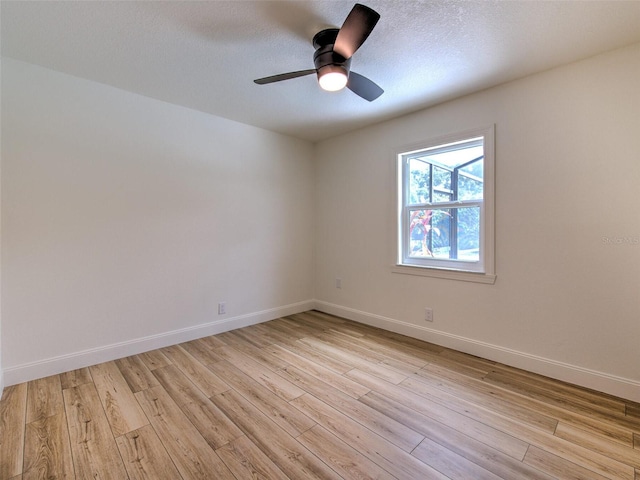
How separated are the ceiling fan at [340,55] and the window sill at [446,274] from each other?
1762 mm

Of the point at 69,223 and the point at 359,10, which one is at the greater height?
the point at 359,10

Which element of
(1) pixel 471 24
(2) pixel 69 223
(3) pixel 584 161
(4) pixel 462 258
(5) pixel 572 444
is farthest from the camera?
(4) pixel 462 258

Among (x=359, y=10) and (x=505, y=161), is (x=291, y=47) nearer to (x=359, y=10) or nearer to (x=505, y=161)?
(x=359, y=10)

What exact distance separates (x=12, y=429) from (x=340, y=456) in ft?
6.22

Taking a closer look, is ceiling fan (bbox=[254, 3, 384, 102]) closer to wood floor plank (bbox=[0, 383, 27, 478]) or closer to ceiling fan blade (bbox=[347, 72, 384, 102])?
ceiling fan blade (bbox=[347, 72, 384, 102])

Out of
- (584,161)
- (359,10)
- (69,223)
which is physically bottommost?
(69,223)

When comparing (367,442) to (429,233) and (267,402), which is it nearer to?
(267,402)

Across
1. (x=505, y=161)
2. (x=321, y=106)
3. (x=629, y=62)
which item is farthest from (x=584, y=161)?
(x=321, y=106)

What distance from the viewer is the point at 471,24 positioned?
1768 millimetres

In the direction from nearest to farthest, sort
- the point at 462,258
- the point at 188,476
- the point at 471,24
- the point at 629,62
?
the point at 188,476 → the point at 471,24 → the point at 629,62 → the point at 462,258

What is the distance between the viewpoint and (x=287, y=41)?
1.94 m

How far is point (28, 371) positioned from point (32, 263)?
822mm

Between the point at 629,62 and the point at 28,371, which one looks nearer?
the point at 629,62

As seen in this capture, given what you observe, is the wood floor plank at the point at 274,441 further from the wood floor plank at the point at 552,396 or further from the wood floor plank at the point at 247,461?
the wood floor plank at the point at 552,396
